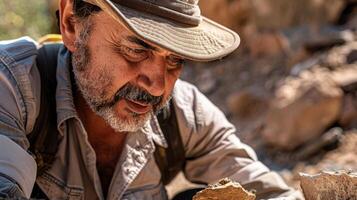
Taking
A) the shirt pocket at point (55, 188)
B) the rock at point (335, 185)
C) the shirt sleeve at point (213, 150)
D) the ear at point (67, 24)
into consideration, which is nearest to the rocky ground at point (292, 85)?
the shirt sleeve at point (213, 150)

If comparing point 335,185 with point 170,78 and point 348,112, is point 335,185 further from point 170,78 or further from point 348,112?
point 348,112

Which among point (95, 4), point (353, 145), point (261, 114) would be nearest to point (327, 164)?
point (353, 145)

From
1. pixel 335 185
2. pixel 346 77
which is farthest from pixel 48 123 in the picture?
pixel 346 77

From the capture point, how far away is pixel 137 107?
3.21m

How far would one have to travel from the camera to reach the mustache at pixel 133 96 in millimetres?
3113

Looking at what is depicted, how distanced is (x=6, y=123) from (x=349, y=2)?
5563 millimetres

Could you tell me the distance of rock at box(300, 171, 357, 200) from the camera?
2.67 metres

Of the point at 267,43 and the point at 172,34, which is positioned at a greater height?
the point at 172,34

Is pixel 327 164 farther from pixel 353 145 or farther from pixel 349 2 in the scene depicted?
pixel 349 2

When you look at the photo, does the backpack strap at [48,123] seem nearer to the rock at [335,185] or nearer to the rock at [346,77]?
the rock at [335,185]

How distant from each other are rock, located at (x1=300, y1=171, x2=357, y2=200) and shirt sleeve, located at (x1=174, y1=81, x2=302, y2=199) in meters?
0.94

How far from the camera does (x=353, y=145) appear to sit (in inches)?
246

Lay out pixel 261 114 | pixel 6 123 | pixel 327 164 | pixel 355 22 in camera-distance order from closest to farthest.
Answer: pixel 6 123
pixel 327 164
pixel 261 114
pixel 355 22

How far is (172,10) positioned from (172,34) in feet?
0.35
